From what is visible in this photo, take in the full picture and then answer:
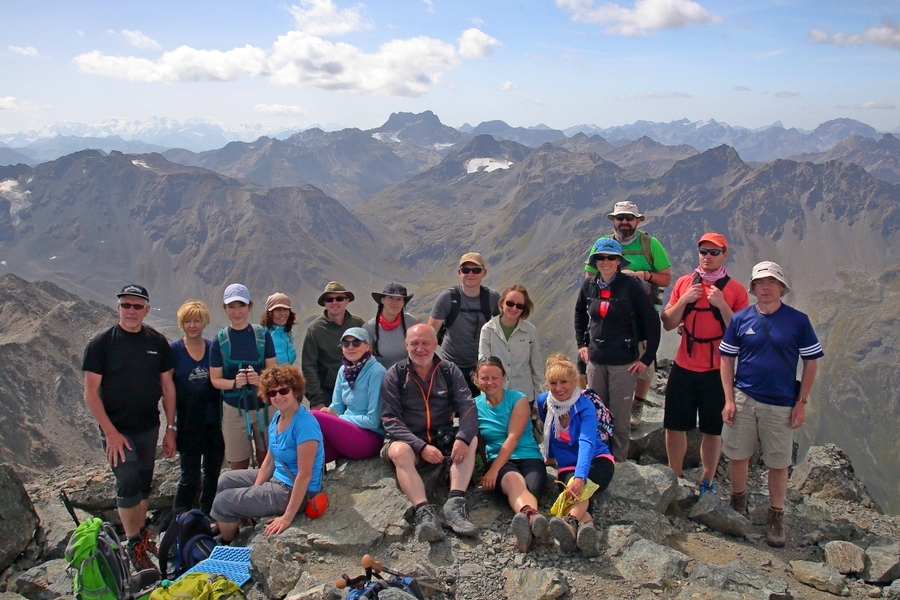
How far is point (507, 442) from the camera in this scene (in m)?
9.00

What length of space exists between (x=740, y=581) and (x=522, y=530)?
278 centimetres

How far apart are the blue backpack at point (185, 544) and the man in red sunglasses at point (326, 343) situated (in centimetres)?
310

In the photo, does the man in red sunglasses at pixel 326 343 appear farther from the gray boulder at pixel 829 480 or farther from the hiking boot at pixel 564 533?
the gray boulder at pixel 829 480

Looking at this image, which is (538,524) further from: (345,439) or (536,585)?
(345,439)

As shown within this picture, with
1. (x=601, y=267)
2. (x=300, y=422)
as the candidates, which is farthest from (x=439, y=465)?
(x=601, y=267)

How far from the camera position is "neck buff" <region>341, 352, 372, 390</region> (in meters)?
9.63

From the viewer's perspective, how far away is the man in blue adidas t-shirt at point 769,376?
28.3 ft

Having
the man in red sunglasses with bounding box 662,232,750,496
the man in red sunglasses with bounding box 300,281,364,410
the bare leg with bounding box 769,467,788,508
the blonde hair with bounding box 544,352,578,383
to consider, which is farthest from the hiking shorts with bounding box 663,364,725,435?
the man in red sunglasses with bounding box 300,281,364,410

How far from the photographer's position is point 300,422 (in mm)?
8539

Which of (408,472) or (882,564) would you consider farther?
(408,472)

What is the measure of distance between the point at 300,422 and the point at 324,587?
7.94ft

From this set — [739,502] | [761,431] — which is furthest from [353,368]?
[739,502]

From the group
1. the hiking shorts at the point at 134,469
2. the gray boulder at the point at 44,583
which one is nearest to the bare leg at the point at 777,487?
the hiking shorts at the point at 134,469

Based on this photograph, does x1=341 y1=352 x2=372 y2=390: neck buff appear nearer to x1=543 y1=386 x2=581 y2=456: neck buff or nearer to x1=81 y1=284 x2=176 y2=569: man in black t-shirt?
x1=81 y1=284 x2=176 y2=569: man in black t-shirt
